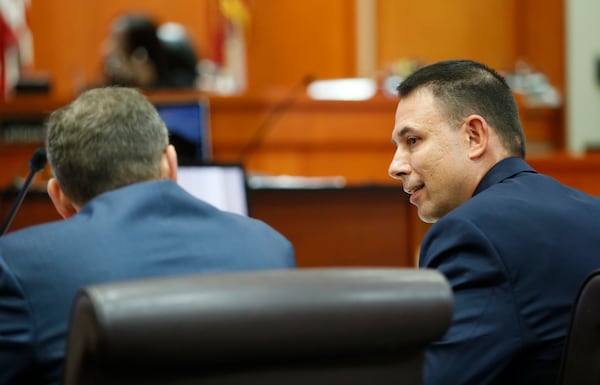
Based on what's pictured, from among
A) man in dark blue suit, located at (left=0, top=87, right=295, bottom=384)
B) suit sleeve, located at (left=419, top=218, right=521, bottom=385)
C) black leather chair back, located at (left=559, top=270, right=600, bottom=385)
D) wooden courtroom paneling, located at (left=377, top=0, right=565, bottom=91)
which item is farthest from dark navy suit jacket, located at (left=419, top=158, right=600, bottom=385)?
wooden courtroom paneling, located at (left=377, top=0, right=565, bottom=91)

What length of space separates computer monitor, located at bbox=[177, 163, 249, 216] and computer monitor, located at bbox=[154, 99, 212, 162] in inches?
13.7

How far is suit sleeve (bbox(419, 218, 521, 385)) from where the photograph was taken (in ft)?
5.64

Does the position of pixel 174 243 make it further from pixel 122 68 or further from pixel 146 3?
pixel 146 3

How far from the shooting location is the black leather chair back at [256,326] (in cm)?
112

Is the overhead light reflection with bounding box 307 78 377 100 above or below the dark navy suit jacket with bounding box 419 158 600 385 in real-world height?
below

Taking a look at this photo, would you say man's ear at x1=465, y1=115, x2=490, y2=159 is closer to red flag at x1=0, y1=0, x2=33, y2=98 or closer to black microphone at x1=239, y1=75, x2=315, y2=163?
black microphone at x1=239, y1=75, x2=315, y2=163

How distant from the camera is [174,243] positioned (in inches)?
60.0

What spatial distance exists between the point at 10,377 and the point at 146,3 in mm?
7948

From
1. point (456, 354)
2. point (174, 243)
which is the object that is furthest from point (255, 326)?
point (456, 354)

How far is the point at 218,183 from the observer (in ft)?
11.8

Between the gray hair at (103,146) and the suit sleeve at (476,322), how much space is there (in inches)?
21.3

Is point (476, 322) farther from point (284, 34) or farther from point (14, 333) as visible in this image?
point (284, 34)

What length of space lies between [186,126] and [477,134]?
6.70 ft

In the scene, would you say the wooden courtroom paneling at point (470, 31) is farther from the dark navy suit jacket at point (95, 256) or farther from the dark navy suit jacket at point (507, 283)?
the dark navy suit jacket at point (95, 256)
